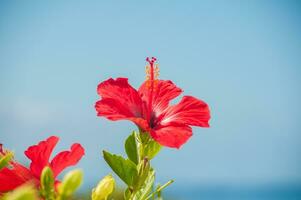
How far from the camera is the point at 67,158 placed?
628mm

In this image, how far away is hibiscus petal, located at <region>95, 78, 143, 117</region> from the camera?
724 mm

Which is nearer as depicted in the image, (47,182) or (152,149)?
(47,182)

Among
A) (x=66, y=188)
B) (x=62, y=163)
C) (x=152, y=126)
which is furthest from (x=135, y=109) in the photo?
(x=66, y=188)

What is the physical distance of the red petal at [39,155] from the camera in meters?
0.64

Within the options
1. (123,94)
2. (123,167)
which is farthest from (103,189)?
(123,94)

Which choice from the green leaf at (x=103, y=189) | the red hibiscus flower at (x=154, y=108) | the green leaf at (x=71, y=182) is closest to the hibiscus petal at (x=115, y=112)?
the red hibiscus flower at (x=154, y=108)

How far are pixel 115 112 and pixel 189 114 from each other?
0.12 metres

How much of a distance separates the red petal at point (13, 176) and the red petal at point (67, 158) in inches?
1.4

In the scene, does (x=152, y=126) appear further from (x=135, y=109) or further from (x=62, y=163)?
(x=62, y=163)

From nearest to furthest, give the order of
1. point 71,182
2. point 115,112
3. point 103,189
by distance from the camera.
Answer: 1. point 71,182
2. point 103,189
3. point 115,112

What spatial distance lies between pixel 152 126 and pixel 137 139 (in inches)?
1.7

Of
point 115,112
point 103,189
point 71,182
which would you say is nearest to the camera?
point 71,182

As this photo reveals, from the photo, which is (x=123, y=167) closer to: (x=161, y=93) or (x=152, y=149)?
(x=152, y=149)

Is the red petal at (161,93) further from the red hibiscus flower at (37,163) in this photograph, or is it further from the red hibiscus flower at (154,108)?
the red hibiscus flower at (37,163)
